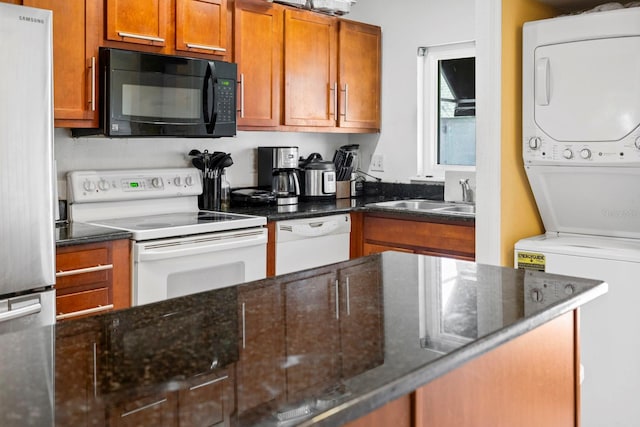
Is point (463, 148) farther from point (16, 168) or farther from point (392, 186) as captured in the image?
point (16, 168)

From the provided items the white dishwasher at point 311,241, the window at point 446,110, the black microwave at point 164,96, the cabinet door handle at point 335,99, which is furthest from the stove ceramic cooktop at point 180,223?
the window at point 446,110

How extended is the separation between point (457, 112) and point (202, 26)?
1833 millimetres

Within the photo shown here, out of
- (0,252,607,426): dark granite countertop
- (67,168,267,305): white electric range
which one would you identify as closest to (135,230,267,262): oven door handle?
(67,168,267,305): white electric range

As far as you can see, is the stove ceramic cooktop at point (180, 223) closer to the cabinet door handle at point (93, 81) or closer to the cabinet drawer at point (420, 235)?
the cabinet door handle at point (93, 81)

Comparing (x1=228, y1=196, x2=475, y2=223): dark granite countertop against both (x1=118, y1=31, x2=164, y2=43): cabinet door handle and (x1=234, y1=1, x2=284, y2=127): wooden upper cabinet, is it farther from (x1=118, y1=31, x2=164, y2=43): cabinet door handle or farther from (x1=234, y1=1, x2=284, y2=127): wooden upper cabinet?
(x1=118, y1=31, x2=164, y2=43): cabinet door handle

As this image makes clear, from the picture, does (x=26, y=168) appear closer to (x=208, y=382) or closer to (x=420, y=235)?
(x=208, y=382)

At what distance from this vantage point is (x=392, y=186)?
479cm

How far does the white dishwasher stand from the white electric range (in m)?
0.20

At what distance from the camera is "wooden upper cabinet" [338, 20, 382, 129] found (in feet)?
14.7

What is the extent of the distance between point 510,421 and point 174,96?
8.47ft

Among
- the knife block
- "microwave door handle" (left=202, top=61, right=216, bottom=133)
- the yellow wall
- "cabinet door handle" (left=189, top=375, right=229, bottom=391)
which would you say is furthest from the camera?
the knife block

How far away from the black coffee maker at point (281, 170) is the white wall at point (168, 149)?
0.11 meters

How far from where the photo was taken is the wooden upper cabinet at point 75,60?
119 inches

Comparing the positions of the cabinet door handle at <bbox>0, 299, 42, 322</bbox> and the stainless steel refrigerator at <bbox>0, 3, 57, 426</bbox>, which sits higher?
the stainless steel refrigerator at <bbox>0, 3, 57, 426</bbox>
